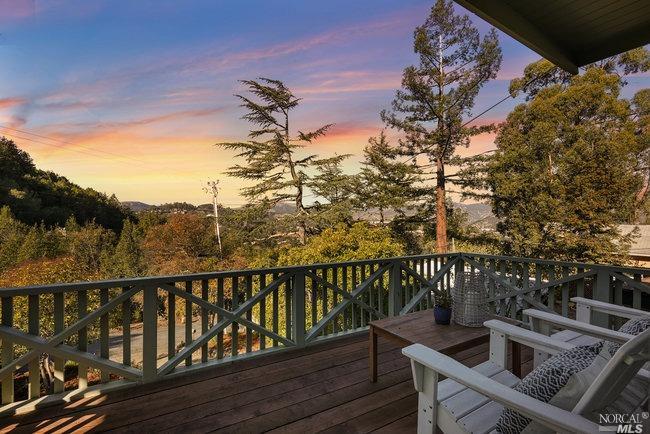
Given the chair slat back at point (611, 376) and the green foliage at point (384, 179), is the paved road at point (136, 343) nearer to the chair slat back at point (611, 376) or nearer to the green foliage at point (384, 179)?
the green foliage at point (384, 179)

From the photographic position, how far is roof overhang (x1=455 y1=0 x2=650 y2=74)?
219cm

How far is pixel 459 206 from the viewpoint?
610 inches

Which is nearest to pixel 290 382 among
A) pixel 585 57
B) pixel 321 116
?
pixel 585 57

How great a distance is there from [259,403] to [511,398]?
1.78 metres

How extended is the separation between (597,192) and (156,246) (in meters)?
24.1

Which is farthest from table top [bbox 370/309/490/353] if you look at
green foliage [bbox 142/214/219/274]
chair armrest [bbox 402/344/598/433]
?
green foliage [bbox 142/214/219/274]

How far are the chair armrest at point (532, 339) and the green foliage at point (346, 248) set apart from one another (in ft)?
33.2

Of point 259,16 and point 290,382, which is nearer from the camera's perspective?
point 290,382

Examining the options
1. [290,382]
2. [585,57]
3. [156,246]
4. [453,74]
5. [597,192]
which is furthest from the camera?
[156,246]

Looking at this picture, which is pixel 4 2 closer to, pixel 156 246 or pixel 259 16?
pixel 259 16

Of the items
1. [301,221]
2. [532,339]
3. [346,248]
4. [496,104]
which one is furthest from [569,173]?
[532,339]

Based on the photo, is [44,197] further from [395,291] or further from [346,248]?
[395,291]

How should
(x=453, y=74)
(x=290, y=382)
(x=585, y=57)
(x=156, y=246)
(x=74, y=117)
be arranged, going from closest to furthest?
1. (x=290, y=382)
2. (x=585, y=57)
3. (x=453, y=74)
4. (x=74, y=117)
5. (x=156, y=246)

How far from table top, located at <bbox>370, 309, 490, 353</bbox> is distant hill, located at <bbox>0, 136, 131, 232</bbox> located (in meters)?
32.4
